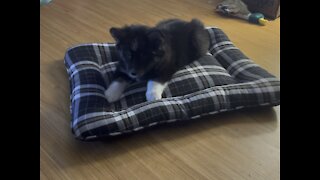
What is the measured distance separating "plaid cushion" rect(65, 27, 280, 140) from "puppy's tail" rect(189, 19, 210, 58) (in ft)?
0.18

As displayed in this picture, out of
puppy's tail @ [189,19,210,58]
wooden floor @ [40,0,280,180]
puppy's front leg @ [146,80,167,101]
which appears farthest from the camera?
puppy's tail @ [189,19,210,58]

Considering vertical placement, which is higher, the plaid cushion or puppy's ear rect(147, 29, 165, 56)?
puppy's ear rect(147, 29, 165, 56)

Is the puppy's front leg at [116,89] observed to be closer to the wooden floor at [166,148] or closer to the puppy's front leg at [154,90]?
the puppy's front leg at [154,90]

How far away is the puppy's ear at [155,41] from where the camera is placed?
1962mm

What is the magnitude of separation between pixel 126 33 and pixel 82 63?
1.51 ft

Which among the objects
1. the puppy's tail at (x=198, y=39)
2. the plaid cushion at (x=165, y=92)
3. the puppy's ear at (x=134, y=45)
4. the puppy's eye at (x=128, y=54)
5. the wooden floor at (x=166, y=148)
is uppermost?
the puppy's ear at (x=134, y=45)

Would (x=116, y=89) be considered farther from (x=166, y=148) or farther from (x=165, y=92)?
(x=166, y=148)

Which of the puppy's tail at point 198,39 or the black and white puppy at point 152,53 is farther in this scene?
the puppy's tail at point 198,39

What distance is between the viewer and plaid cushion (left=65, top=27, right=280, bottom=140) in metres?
1.89

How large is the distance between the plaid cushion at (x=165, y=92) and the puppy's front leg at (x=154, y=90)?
0.14ft

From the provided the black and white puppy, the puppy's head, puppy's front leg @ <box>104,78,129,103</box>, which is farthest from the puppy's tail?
puppy's front leg @ <box>104,78,129,103</box>

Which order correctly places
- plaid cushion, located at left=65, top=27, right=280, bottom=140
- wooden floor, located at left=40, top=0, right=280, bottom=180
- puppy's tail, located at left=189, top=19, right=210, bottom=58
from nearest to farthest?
wooden floor, located at left=40, top=0, right=280, bottom=180 → plaid cushion, located at left=65, top=27, right=280, bottom=140 → puppy's tail, located at left=189, top=19, right=210, bottom=58

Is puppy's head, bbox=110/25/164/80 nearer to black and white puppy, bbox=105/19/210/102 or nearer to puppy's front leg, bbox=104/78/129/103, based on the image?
black and white puppy, bbox=105/19/210/102

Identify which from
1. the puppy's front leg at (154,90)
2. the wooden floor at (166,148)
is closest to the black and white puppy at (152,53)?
the puppy's front leg at (154,90)
